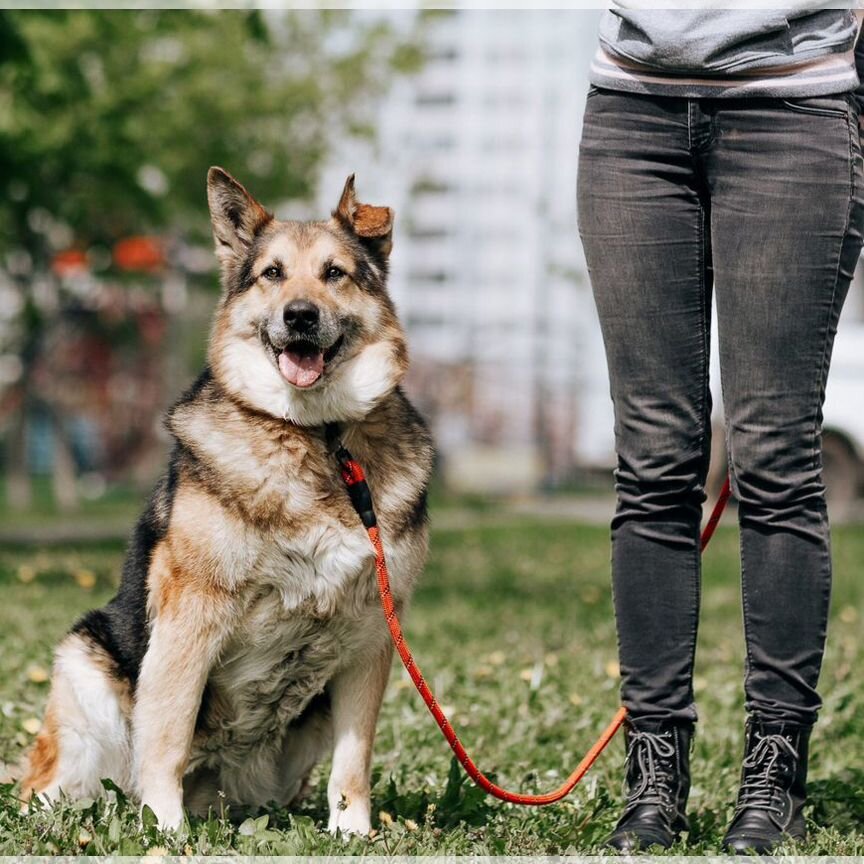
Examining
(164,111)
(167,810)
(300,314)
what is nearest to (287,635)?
(167,810)

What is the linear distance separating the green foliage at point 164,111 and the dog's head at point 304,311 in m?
7.71

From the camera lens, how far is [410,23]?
2398 cm

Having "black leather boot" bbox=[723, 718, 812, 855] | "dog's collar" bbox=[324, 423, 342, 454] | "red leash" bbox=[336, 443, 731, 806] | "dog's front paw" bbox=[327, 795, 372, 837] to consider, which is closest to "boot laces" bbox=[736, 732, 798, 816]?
"black leather boot" bbox=[723, 718, 812, 855]

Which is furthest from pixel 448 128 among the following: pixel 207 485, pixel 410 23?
pixel 207 485

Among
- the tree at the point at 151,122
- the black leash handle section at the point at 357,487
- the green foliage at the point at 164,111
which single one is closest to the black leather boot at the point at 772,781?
the black leash handle section at the point at 357,487

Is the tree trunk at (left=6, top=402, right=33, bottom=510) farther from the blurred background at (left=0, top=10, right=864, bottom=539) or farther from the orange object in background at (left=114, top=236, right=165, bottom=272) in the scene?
the orange object in background at (left=114, top=236, right=165, bottom=272)

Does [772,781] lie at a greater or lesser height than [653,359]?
lesser

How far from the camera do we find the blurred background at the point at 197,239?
16578mm

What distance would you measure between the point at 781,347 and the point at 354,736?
1.50 metres

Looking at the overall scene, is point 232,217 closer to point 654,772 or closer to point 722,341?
point 722,341

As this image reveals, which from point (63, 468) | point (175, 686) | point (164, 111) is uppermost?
point (164, 111)

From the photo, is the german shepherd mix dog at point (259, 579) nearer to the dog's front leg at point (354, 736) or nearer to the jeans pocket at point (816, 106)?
the dog's front leg at point (354, 736)

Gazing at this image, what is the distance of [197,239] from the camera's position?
20625mm

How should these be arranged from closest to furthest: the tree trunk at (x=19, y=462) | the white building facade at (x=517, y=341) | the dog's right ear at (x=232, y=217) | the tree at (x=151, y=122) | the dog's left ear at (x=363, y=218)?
the dog's right ear at (x=232, y=217), the dog's left ear at (x=363, y=218), the tree at (x=151, y=122), the tree trunk at (x=19, y=462), the white building facade at (x=517, y=341)
